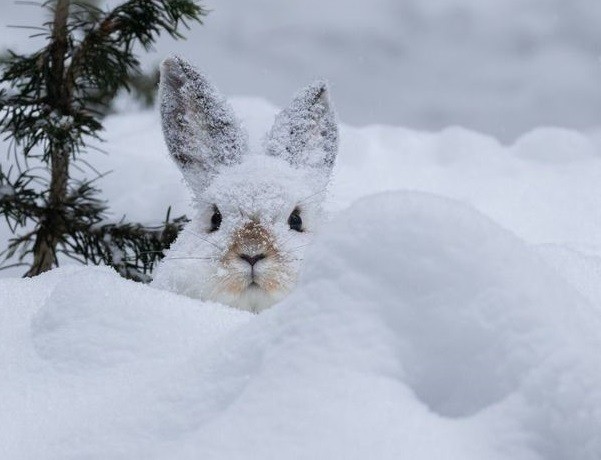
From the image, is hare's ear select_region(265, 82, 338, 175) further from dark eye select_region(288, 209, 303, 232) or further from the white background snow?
the white background snow

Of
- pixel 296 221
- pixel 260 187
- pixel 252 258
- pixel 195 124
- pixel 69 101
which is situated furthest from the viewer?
pixel 69 101

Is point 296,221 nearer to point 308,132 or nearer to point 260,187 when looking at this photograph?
point 260,187

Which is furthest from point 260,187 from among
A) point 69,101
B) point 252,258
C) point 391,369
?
point 391,369

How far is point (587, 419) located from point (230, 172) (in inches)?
114

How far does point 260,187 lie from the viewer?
386 cm

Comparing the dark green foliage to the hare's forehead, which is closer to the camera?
the hare's forehead

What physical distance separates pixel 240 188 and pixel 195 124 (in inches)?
22.5

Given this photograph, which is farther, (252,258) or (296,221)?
(296,221)

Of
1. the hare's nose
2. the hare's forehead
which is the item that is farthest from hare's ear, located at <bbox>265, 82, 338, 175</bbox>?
the hare's nose

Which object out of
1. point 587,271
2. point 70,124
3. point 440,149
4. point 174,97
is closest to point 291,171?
point 174,97

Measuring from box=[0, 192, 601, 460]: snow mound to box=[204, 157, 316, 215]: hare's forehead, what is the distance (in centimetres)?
211

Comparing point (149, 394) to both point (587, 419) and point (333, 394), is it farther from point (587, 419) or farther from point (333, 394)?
point (587, 419)

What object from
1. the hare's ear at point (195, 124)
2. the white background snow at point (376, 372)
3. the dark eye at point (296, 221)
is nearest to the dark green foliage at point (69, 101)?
the hare's ear at point (195, 124)

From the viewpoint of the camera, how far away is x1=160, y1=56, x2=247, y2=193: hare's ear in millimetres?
4199
